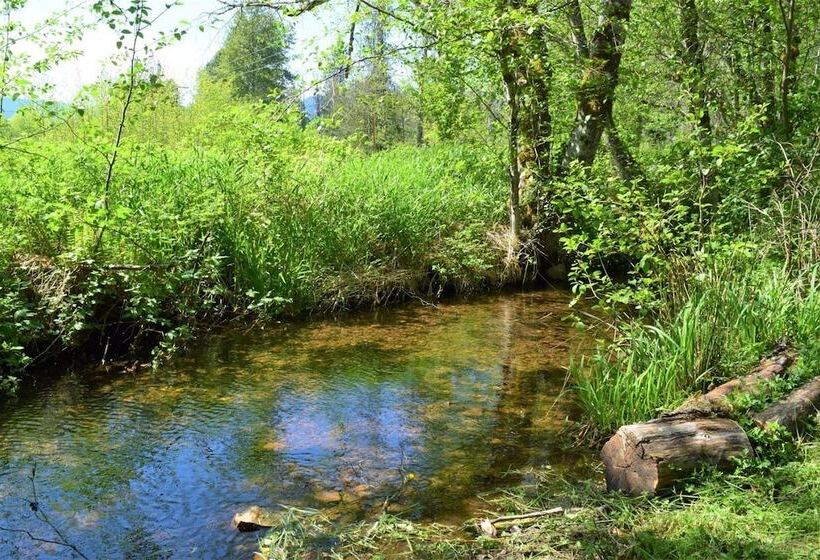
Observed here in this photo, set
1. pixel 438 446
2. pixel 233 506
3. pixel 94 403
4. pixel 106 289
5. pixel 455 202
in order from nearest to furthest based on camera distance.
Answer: pixel 233 506 < pixel 438 446 < pixel 94 403 < pixel 106 289 < pixel 455 202

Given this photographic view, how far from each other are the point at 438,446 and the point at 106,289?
12.3 ft

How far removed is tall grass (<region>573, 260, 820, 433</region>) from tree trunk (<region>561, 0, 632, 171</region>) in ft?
11.5

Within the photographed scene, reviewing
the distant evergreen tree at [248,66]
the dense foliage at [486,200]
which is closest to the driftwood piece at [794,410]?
the dense foliage at [486,200]

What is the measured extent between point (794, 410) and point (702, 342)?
0.80 metres

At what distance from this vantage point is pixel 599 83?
9000mm

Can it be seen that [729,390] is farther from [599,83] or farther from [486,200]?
[486,200]

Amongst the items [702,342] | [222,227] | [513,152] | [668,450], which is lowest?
[668,450]

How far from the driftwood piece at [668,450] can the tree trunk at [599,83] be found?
498 centimetres

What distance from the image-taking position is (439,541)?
10.7 feet

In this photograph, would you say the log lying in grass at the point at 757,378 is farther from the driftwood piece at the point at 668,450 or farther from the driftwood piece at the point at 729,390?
the driftwood piece at the point at 668,450

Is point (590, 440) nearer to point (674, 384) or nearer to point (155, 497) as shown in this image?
point (674, 384)

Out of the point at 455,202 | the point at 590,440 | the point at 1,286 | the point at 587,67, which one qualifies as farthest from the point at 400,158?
the point at 590,440

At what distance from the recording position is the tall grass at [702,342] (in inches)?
170

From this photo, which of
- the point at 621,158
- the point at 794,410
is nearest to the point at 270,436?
the point at 794,410
